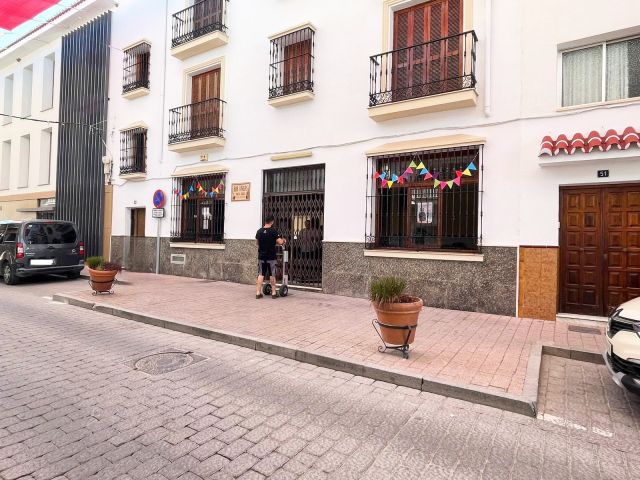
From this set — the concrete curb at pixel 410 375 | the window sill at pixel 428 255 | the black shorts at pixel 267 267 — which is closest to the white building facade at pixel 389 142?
the window sill at pixel 428 255

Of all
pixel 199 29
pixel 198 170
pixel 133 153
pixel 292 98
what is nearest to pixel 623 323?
pixel 292 98

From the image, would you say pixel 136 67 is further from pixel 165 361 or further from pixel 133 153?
pixel 165 361

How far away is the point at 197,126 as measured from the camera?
40.0 ft

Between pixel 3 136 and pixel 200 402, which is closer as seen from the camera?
pixel 200 402

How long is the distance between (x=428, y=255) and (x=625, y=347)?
461 cm

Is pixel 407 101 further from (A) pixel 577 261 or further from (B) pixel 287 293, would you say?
(B) pixel 287 293

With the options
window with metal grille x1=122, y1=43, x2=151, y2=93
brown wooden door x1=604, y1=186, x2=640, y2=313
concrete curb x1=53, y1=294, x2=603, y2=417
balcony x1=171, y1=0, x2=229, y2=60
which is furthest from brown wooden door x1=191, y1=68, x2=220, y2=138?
brown wooden door x1=604, y1=186, x2=640, y2=313

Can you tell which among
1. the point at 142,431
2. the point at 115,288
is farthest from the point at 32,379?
the point at 115,288

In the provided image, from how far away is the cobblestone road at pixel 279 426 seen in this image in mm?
2705

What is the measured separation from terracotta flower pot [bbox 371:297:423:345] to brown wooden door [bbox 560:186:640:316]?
3961 millimetres

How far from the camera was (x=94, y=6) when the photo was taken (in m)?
15.7

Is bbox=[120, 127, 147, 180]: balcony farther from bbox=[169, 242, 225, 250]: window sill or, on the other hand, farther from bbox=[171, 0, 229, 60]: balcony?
bbox=[171, 0, 229, 60]: balcony

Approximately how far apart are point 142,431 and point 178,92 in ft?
39.5

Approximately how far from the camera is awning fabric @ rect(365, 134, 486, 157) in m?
7.64
